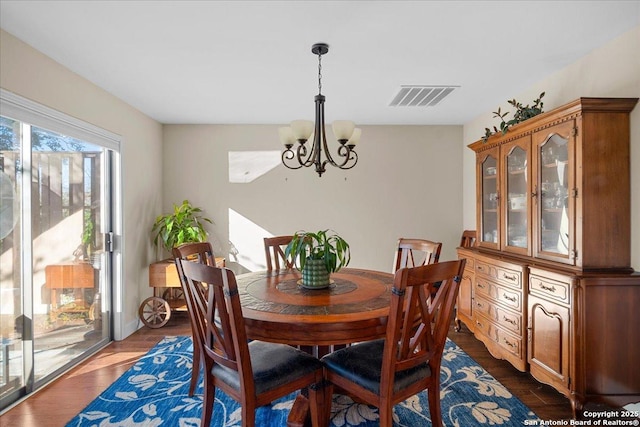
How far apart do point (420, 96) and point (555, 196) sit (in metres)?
1.50

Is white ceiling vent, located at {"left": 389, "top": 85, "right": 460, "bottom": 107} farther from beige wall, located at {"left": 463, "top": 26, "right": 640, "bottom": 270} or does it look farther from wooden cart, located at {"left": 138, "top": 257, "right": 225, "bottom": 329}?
wooden cart, located at {"left": 138, "top": 257, "right": 225, "bottom": 329}

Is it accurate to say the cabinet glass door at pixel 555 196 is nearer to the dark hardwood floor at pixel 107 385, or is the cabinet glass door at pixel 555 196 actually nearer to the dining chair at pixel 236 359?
the dark hardwood floor at pixel 107 385

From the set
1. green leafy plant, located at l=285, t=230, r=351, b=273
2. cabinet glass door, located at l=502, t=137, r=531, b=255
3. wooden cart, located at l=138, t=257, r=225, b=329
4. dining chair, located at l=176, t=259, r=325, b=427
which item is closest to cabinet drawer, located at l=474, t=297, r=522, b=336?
cabinet glass door, located at l=502, t=137, r=531, b=255

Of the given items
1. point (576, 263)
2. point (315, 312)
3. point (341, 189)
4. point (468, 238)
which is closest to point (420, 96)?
point (341, 189)

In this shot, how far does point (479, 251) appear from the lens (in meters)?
3.04

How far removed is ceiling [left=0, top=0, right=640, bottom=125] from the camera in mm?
1817

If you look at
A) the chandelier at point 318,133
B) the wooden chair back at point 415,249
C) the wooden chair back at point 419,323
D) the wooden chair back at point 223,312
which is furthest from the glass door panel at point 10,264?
the wooden chair back at point 415,249

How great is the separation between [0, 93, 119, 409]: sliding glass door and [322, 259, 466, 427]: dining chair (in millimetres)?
2112

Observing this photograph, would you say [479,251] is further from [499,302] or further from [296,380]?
[296,380]

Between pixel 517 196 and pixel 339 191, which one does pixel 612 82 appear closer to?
pixel 517 196

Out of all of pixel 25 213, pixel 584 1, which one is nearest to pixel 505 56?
pixel 584 1

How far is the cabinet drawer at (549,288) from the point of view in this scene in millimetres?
1988

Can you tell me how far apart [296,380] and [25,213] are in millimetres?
2171

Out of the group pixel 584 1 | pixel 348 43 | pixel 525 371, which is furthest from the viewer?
pixel 525 371
